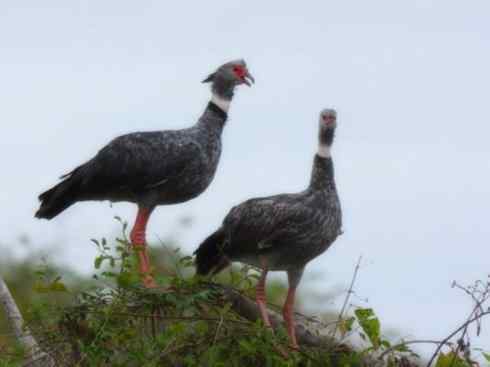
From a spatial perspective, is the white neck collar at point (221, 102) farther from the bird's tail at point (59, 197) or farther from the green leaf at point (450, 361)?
the green leaf at point (450, 361)

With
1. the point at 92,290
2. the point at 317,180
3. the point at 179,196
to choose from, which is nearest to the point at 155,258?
the point at 179,196

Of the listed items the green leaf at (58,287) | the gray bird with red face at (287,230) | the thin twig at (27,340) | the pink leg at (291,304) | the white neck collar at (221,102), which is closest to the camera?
the thin twig at (27,340)

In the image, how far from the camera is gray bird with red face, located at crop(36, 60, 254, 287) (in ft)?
26.3

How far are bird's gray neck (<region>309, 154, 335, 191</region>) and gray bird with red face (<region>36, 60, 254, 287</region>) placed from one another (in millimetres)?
1104

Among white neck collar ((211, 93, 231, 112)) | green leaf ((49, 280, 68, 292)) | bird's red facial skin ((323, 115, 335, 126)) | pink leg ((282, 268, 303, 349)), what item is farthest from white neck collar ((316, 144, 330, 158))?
green leaf ((49, 280, 68, 292))

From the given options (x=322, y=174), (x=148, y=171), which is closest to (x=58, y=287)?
(x=322, y=174)

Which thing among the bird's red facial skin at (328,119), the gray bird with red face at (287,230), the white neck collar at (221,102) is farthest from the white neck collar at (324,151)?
the white neck collar at (221,102)

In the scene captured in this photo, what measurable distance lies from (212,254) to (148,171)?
1138mm

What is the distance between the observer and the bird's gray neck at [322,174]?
703cm

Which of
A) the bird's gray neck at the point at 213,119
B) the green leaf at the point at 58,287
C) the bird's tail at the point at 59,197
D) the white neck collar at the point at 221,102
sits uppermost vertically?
the white neck collar at the point at 221,102

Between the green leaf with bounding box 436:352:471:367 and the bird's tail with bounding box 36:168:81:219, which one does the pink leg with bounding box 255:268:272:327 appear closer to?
the green leaf with bounding box 436:352:471:367

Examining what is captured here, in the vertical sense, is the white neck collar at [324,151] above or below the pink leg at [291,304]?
above

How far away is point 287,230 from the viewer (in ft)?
22.4

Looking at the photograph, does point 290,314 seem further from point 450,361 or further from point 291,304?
point 450,361
